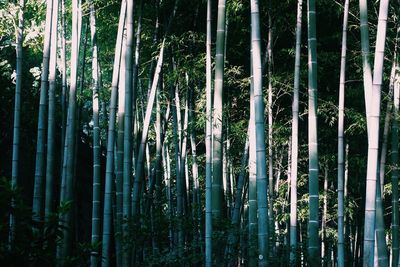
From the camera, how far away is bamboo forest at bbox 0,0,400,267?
505cm

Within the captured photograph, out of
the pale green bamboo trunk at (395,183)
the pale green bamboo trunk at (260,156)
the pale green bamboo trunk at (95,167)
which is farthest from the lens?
the pale green bamboo trunk at (395,183)

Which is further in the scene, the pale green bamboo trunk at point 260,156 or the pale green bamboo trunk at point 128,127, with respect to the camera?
the pale green bamboo trunk at point 128,127

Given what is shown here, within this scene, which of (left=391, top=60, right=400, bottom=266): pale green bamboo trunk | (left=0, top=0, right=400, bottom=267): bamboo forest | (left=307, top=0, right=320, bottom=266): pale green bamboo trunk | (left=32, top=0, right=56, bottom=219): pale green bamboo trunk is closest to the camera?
(left=0, top=0, right=400, bottom=267): bamboo forest

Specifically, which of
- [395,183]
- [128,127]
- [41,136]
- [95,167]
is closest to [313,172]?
[128,127]

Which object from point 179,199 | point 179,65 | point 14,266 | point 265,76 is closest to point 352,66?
point 265,76

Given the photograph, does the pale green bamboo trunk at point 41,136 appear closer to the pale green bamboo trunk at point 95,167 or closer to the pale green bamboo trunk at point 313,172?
the pale green bamboo trunk at point 95,167

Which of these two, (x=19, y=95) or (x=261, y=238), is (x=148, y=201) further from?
(x=261, y=238)

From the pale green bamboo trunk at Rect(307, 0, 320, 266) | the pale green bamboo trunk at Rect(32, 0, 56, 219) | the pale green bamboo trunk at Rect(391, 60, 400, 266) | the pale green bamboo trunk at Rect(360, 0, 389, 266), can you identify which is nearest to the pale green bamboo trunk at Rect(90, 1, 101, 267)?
the pale green bamboo trunk at Rect(32, 0, 56, 219)

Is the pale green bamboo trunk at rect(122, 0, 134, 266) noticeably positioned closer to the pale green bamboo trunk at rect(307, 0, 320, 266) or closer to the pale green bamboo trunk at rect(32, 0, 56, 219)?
the pale green bamboo trunk at rect(32, 0, 56, 219)

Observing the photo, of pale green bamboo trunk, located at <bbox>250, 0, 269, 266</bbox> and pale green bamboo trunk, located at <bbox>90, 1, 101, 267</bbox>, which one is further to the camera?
pale green bamboo trunk, located at <bbox>90, 1, 101, 267</bbox>

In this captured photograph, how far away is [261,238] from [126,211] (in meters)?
1.95

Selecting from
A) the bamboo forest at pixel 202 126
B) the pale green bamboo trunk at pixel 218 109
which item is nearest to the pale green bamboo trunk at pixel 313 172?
the bamboo forest at pixel 202 126

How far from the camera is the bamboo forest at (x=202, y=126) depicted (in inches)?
199

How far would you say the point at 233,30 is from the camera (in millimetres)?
9328
